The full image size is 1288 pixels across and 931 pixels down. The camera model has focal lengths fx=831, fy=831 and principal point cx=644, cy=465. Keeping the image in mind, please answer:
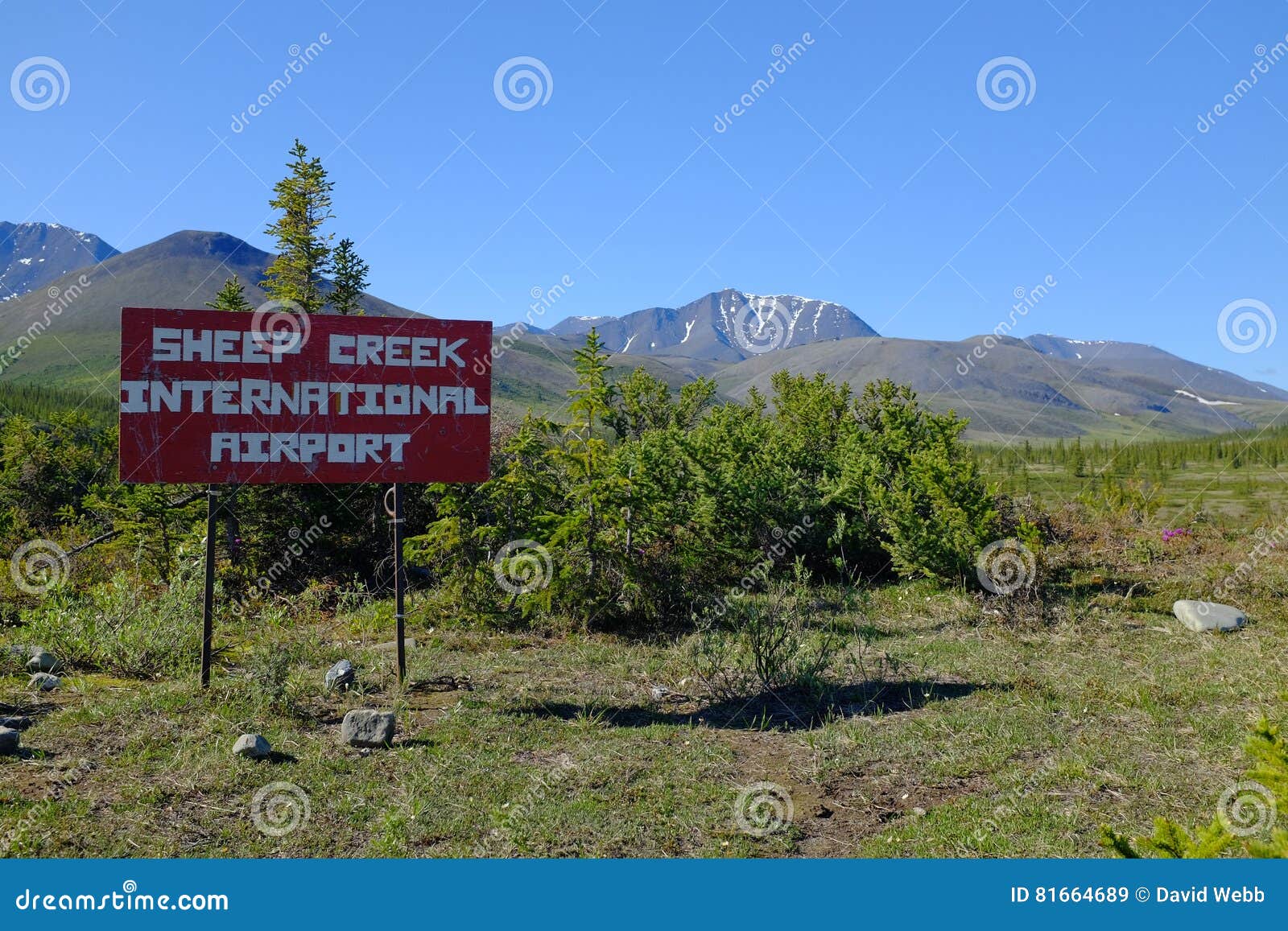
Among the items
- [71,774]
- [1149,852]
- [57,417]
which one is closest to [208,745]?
[71,774]

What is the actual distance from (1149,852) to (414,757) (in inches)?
218

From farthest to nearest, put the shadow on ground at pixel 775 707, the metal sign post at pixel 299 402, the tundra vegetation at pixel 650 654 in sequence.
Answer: the metal sign post at pixel 299 402
the shadow on ground at pixel 775 707
the tundra vegetation at pixel 650 654

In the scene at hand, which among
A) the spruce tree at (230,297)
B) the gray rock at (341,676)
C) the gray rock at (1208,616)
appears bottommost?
the gray rock at (341,676)

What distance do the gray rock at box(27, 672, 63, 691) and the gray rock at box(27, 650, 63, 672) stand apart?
46 centimetres

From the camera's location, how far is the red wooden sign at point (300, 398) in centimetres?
894

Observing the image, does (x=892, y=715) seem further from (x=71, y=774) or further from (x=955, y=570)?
(x=71, y=774)

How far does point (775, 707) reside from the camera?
9.05 meters

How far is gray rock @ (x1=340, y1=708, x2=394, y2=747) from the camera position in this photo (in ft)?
24.4

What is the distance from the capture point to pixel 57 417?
89.5 feet

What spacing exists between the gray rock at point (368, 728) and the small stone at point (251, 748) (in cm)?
67

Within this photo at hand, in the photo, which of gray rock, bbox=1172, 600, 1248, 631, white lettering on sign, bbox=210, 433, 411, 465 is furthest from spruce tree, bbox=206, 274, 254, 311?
gray rock, bbox=1172, 600, 1248, 631

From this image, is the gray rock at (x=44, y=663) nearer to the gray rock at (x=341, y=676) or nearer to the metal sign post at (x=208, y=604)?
the metal sign post at (x=208, y=604)

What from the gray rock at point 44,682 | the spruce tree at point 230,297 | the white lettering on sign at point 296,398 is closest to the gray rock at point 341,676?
the gray rock at point 44,682

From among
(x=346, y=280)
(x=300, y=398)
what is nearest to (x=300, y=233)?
(x=346, y=280)
